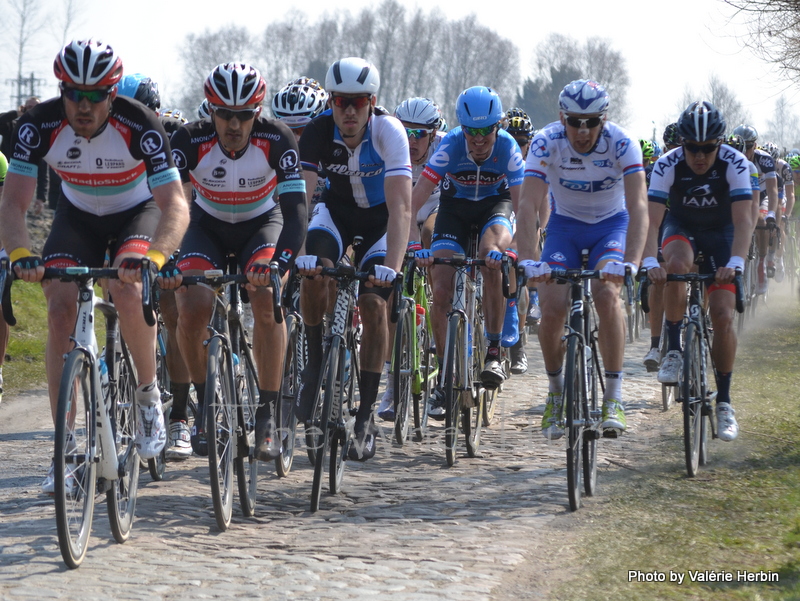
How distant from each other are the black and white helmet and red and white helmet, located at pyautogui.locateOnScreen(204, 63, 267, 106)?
3.22 meters

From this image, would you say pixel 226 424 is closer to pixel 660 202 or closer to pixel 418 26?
pixel 660 202

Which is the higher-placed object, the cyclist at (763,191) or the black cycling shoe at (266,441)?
the cyclist at (763,191)

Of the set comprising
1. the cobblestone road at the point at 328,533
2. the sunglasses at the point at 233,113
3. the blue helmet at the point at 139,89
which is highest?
the blue helmet at the point at 139,89

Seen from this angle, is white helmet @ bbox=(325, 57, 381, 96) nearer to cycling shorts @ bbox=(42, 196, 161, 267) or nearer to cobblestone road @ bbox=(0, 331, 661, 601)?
cycling shorts @ bbox=(42, 196, 161, 267)

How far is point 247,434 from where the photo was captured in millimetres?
5832

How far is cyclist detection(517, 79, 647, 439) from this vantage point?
21.2 ft

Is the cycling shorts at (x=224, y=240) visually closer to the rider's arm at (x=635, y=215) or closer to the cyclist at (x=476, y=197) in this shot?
the cyclist at (x=476, y=197)

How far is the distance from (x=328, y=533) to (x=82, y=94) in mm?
2576

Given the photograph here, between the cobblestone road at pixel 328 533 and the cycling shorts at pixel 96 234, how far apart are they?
4.64 ft

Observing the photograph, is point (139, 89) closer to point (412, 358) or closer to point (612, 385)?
point (412, 358)

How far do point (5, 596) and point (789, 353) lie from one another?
1044cm

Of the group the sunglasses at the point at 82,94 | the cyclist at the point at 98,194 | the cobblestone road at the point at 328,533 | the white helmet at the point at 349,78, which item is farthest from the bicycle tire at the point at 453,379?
the sunglasses at the point at 82,94

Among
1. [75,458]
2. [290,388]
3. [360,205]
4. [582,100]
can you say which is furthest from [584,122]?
[75,458]

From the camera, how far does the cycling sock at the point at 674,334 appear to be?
7953 mm
